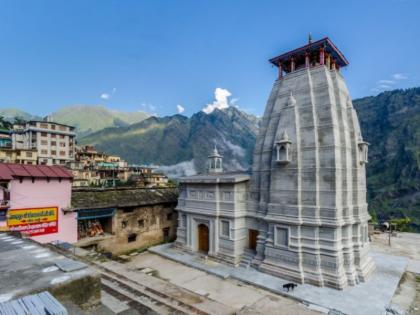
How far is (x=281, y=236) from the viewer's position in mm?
18172

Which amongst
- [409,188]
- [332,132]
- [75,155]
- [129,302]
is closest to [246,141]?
[409,188]

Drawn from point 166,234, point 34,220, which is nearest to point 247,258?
point 166,234

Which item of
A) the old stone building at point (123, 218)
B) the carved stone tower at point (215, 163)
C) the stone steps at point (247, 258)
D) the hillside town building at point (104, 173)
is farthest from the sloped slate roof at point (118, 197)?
the hillside town building at point (104, 173)

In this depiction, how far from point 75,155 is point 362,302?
3114 inches

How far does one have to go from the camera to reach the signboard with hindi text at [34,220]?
17156mm

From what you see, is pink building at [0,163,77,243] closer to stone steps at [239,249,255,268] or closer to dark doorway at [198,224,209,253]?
dark doorway at [198,224,209,253]

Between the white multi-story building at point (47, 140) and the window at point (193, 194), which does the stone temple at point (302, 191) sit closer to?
the window at point (193, 194)

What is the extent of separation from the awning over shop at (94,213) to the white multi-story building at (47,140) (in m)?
51.8

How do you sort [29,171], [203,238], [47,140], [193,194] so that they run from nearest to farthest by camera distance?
1. [29,171]
2. [203,238]
3. [193,194]
4. [47,140]

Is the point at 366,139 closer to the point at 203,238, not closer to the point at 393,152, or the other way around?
the point at 393,152

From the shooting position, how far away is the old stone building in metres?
22.0

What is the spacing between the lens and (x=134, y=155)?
141m

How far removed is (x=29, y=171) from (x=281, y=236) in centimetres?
1950

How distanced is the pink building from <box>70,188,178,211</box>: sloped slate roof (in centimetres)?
137
